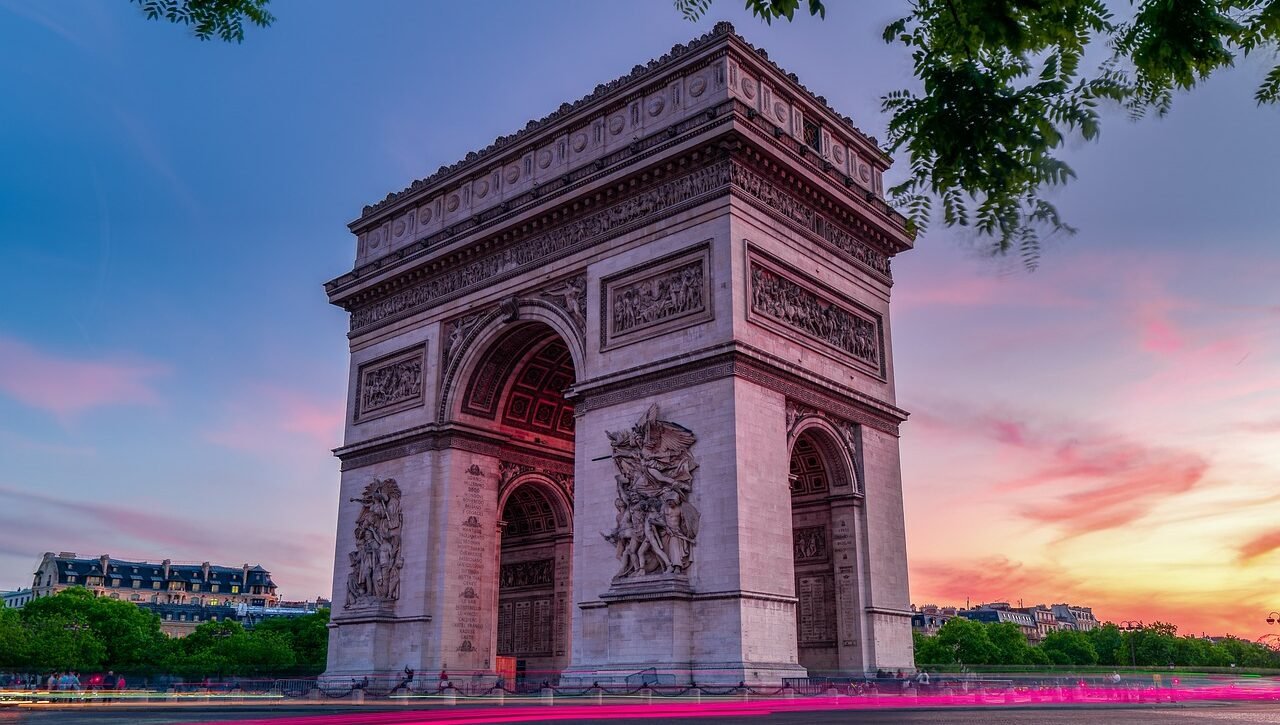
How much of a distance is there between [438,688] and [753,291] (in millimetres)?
13338

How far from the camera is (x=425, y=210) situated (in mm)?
34562

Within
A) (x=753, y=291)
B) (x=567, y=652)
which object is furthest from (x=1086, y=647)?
(x=753, y=291)

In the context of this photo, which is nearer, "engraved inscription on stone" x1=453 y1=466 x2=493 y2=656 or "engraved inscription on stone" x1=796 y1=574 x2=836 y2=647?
"engraved inscription on stone" x1=796 y1=574 x2=836 y2=647

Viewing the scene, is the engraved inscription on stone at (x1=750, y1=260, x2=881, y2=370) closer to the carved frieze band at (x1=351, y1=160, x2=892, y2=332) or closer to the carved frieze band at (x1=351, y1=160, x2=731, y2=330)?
the carved frieze band at (x1=351, y1=160, x2=892, y2=332)

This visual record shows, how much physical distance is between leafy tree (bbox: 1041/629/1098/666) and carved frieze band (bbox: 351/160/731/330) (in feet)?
320

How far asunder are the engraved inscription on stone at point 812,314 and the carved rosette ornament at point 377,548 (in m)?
12.7

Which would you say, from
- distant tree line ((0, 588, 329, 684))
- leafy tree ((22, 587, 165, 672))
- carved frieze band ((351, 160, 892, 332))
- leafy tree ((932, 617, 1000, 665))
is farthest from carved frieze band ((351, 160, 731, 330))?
leafy tree ((932, 617, 1000, 665))

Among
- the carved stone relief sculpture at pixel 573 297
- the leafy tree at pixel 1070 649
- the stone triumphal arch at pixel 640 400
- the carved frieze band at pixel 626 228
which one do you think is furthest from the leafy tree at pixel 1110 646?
the carved stone relief sculpture at pixel 573 297

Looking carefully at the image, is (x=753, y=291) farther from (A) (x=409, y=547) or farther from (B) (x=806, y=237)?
(A) (x=409, y=547)

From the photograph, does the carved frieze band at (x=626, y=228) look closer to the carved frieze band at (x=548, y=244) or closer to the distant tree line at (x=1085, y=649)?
the carved frieze band at (x=548, y=244)

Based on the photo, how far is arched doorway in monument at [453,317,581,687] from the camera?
31328mm

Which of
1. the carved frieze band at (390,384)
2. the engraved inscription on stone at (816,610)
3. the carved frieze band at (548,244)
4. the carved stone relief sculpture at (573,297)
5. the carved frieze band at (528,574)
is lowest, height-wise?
the engraved inscription on stone at (816,610)

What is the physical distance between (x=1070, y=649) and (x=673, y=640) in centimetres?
10747

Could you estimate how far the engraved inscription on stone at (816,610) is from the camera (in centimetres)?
2700
